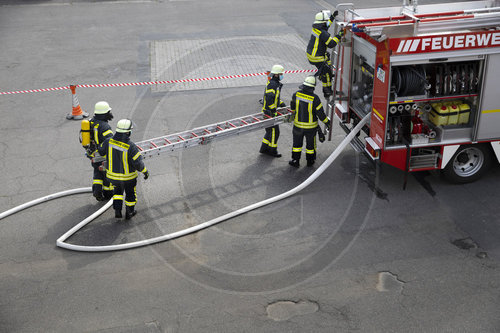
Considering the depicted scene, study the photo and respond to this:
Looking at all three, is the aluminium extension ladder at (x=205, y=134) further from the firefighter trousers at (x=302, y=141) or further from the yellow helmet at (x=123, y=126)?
the yellow helmet at (x=123, y=126)

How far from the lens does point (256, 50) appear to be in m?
15.7

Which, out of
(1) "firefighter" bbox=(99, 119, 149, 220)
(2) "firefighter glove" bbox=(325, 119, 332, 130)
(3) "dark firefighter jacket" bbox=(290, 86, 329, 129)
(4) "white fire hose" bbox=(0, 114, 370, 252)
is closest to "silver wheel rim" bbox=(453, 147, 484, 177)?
(4) "white fire hose" bbox=(0, 114, 370, 252)

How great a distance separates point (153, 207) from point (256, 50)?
846 centimetres

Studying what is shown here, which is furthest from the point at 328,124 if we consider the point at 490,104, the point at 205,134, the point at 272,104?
the point at 490,104

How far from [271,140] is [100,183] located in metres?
3.17

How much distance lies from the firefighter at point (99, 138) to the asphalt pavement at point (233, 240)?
1.02 ft

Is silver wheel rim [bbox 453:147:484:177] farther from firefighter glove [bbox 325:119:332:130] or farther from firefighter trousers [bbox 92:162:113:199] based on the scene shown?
firefighter trousers [bbox 92:162:113:199]

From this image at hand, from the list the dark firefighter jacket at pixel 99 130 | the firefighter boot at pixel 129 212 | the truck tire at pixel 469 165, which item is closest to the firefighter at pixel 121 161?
the firefighter boot at pixel 129 212

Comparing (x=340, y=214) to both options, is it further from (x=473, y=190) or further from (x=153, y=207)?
(x=153, y=207)

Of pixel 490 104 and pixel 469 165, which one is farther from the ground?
pixel 490 104

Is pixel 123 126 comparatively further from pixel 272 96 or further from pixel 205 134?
pixel 272 96

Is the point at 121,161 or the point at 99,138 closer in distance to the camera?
the point at 121,161

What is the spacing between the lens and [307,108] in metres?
9.05

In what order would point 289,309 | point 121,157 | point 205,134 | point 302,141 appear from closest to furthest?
1. point 289,309
2. point 121,157
3. point 205,134
4. point 302,141
